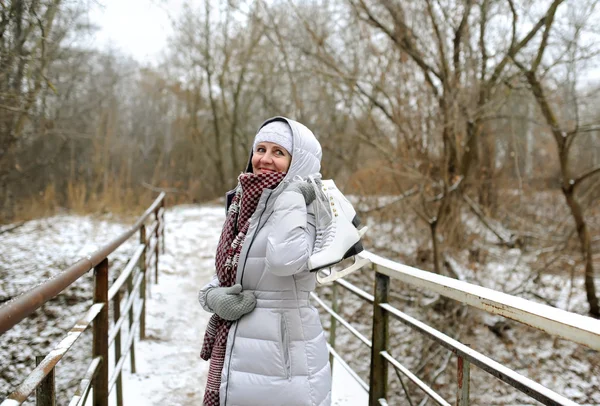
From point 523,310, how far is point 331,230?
69 cm

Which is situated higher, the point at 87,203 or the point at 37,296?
the point at 37,296

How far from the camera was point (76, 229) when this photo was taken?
8961mm

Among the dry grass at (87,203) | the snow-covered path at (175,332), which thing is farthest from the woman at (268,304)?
the dry grass at (87,203)

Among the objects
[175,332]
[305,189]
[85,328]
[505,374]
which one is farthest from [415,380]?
[175,332]

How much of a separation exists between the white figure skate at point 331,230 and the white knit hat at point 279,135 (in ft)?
0.63

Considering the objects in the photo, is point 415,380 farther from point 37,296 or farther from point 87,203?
point 87,203

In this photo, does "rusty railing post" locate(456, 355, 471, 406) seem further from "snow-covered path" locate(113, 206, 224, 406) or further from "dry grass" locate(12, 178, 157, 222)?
"dry grass" locate(12, 178, 157, 222)

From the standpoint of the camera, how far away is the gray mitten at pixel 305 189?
5.73 feet

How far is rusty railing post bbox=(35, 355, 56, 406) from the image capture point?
4.34 ft

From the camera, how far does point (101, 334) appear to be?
209 centimetres

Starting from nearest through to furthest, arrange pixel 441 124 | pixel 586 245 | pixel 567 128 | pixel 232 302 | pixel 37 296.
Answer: pixel 37 296 < pixel 232 302 < pixel 441 124 < pixel 586 245 < pixel 567 128

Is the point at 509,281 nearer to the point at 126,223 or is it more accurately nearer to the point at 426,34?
the point at 426,34

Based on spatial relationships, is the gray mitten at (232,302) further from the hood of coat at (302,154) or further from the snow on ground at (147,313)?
the snow on ground at (147,313)

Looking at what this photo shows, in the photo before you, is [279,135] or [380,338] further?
[380,338]
